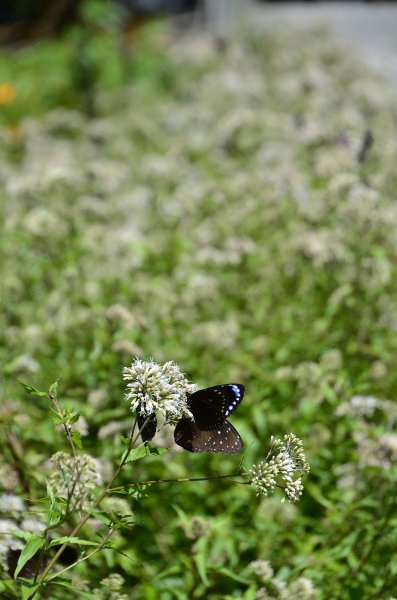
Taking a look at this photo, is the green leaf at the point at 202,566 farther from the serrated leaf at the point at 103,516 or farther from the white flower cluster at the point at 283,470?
the white flower cluster at the point at 283,470

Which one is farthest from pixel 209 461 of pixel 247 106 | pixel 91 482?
pixel 247 106

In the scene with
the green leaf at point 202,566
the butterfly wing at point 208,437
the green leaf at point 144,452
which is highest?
the butterfly wing at point 208,437

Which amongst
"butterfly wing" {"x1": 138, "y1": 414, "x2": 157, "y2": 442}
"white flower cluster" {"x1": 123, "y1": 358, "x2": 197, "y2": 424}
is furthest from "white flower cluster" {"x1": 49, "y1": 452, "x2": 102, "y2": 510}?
"white flower cluster" {"x1": 123, "y1": 358, "x2": 197, "y2": 424}

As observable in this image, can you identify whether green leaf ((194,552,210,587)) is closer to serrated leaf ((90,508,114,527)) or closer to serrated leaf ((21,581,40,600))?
serrated leaf ((90,508,114,527))

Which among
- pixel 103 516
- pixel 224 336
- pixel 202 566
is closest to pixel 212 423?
pixel 103 516

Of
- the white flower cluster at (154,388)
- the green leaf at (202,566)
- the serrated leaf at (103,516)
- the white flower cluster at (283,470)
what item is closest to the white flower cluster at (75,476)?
the serrated leaf at (103,516)

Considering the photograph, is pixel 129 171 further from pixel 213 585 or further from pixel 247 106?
pixel 213 585
